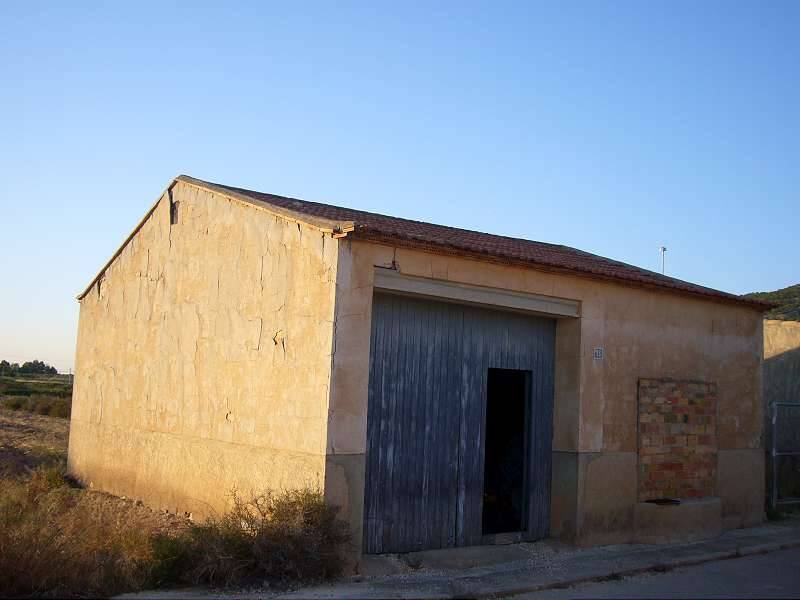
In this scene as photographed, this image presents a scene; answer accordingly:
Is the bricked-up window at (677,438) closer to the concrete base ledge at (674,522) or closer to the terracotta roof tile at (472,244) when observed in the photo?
the concrete base ledge at (674,522)

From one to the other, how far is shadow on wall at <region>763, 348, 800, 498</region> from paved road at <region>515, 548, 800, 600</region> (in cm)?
593

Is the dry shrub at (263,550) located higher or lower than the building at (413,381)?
lower

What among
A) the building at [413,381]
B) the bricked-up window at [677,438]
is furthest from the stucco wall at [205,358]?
the bricked-up window at [677,438]

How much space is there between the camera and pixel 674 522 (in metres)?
11.9

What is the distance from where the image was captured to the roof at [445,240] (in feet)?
30.3

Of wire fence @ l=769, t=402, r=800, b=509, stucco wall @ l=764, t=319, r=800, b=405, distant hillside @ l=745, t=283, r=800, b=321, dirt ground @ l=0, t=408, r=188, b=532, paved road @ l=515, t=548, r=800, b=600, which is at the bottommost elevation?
paved road @ l=515, t=548, r=800, b=600

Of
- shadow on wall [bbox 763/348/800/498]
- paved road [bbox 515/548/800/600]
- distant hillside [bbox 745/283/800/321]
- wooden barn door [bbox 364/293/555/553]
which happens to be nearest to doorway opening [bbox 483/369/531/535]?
wooden barn door [bbox 364/293/555/553]

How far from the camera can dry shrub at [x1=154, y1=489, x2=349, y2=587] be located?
793cm

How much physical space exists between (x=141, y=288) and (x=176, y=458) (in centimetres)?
318

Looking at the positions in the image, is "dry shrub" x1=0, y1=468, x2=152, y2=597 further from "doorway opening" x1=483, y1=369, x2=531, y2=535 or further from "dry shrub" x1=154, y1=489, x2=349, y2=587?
"doorway opening" x1=483, y1=369, x2=531, y2=535

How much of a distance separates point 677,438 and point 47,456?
1358 cm

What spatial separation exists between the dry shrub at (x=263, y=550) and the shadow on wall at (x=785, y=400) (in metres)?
11.1

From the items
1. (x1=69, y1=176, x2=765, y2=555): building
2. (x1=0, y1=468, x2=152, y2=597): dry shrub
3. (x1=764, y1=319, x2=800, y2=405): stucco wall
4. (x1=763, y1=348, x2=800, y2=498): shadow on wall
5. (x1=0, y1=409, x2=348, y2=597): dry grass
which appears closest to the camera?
(x1=0, y1=468, x2=152, y2=597): dry shrub

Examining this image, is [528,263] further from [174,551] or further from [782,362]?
[782,362]
